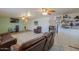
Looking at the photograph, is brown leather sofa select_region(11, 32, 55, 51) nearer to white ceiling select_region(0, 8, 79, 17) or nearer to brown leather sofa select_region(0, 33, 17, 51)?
brown leather sofa select_region(0, 33, 17, 51)

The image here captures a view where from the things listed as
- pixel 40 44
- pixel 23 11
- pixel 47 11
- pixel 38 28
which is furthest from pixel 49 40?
pixel 23 11

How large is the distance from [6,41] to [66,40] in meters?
1.16

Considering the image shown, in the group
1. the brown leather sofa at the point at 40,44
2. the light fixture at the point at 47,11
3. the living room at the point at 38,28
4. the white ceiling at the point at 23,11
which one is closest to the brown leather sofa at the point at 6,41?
the living room at the point at 38,28

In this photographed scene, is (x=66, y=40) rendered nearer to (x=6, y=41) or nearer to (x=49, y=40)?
(x=49, y=40)

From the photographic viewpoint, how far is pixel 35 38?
7.61 feet

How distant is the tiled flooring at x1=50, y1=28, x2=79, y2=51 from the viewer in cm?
226

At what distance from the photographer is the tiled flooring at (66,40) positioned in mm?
2262

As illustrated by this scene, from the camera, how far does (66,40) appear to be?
229cm

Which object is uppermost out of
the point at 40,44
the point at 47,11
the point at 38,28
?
the point at 47,11

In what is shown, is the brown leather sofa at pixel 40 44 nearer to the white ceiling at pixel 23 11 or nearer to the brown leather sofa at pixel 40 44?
the brown leather sofa at pixel 40 44

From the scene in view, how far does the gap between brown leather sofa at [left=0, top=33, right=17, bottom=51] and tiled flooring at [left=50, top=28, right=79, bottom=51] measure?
2.57 ft
